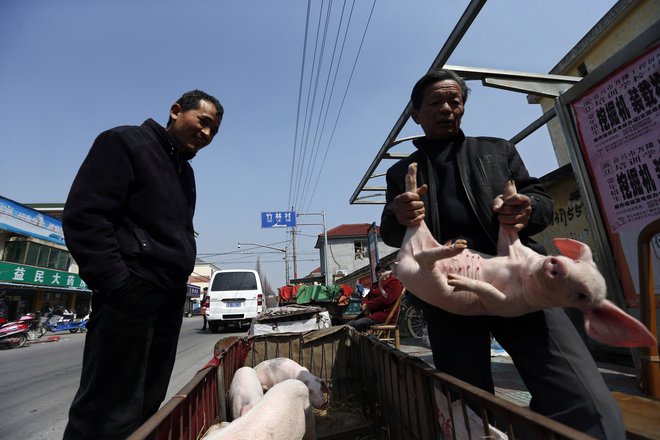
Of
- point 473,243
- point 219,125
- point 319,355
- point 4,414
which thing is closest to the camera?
point 473,243

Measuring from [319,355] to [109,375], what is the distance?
2266 millimetres

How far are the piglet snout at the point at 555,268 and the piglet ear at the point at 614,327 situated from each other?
0.56ft

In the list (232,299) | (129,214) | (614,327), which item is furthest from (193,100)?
(232,299)

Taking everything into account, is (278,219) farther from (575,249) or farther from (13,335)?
(575,249)

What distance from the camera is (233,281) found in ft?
36.4

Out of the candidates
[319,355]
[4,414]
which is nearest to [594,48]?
[319,355]

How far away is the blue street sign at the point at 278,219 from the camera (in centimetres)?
1898

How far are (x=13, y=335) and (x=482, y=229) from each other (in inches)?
542

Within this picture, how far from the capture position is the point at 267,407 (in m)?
1.67

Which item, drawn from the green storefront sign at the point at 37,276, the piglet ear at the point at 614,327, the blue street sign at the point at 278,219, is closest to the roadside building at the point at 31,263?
the green storefront sign at the point at 37,276

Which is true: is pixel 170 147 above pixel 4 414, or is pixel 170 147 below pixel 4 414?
above

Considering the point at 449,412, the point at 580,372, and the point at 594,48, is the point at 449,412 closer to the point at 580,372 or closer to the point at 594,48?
the point at 580,372

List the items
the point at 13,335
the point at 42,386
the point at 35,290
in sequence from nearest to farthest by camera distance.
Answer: the point at 42,386 < the point at 13,335 < the point at 35,290

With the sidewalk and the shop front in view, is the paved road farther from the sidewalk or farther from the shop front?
the shop front
